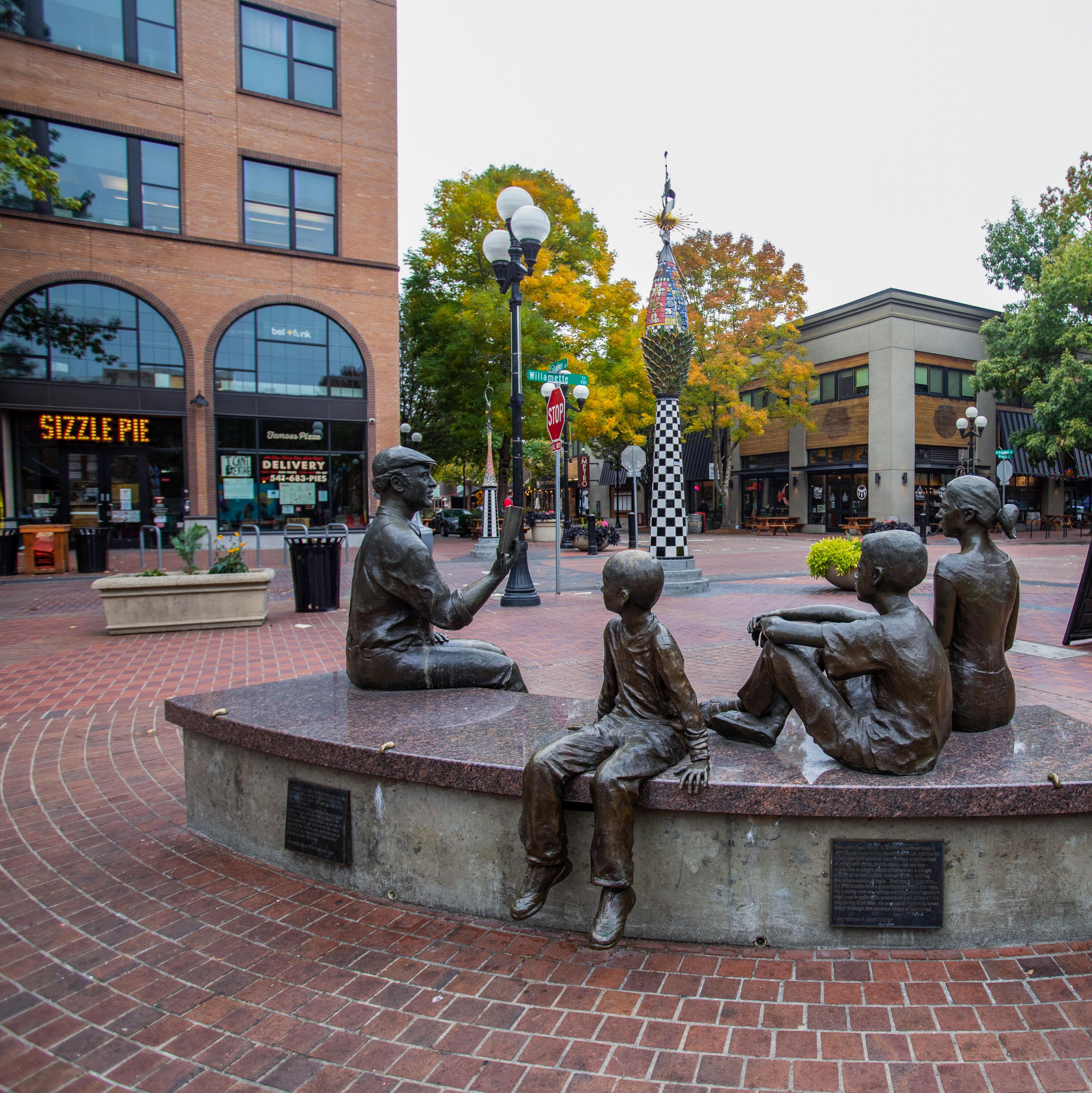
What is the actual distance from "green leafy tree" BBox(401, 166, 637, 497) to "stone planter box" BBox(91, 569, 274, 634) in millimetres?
16369

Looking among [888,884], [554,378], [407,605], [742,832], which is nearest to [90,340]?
[554,378]

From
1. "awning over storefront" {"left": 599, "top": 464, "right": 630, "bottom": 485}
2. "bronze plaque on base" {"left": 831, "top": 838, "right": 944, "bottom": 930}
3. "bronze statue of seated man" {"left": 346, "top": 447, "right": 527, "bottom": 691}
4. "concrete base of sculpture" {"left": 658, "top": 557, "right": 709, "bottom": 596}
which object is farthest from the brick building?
"awning over storefront" {"left": 599, "top": 464, "right": 630, "bottom": 485}

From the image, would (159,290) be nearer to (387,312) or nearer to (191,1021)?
(387,312)

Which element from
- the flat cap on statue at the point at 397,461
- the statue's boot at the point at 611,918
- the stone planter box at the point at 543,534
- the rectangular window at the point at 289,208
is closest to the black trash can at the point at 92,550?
the rectangular window at the point at 289,208

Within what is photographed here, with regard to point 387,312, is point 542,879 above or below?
below

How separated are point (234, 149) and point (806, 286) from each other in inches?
974

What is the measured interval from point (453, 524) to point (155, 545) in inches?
712

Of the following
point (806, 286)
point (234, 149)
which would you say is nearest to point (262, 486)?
point (234, 149)

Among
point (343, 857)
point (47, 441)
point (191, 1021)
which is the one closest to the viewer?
point (191, 1021)

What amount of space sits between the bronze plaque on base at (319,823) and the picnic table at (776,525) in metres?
33.7

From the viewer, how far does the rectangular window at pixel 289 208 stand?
21094 mm

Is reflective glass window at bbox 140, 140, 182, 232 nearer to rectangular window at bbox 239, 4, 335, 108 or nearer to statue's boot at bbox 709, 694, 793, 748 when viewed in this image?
rectangular window at bbox 239, 4, 335, 108

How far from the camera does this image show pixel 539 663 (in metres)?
7.07

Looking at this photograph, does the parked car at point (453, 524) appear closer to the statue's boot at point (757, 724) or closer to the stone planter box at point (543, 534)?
the stone planter box at point (543, 534)
